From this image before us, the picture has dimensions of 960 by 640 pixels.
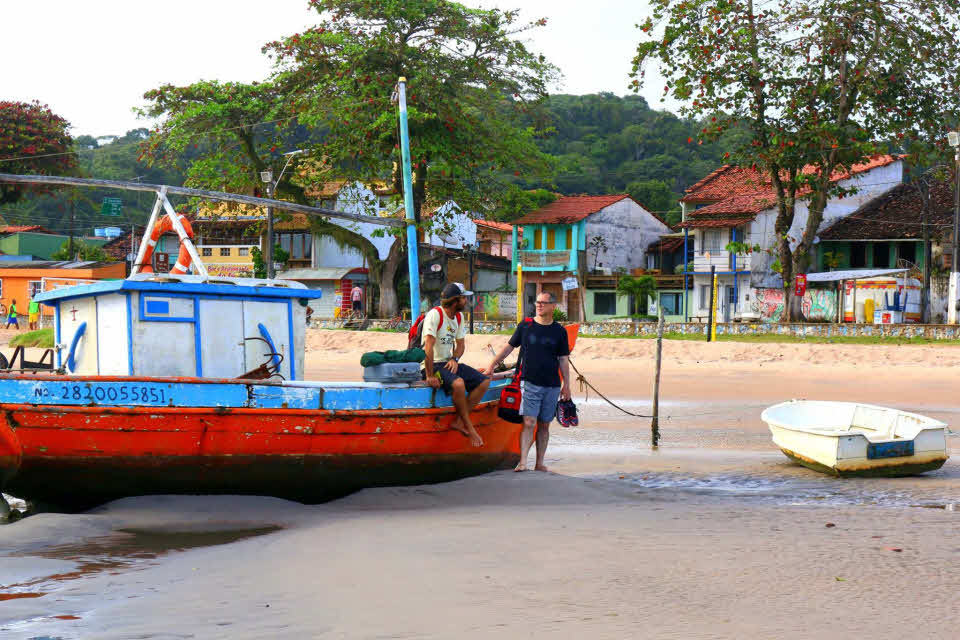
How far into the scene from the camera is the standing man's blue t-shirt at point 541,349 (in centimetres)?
939

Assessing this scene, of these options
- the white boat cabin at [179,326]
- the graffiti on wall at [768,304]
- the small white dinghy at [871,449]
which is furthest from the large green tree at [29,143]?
the small white dinghy at [871,449]

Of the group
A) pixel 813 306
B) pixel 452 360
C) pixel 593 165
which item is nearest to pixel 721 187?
pixel 813 306

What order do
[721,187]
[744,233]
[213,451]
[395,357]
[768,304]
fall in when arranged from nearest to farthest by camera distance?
1. [213,451]
2. [395,357]
3. [768,304]
4. [744,233]
5. [721,187]

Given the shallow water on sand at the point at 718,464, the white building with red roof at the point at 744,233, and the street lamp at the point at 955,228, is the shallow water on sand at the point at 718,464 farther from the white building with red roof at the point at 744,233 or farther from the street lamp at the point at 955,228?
the white building with red roof at the point at 744,233

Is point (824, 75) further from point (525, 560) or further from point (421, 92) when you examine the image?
point (525, 560)

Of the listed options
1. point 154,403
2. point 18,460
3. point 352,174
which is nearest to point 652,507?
point 154,403

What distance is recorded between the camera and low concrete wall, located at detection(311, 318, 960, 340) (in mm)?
28516

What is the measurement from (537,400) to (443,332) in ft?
3.85

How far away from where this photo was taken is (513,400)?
382 inches

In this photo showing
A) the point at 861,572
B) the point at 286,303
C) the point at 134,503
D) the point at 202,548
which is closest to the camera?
the point at 861,572

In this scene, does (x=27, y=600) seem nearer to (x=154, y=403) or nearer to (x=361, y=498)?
(x=154, y=403)

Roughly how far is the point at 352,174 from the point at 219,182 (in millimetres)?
5503

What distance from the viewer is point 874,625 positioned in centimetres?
446

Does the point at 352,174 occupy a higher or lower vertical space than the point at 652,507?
higher
